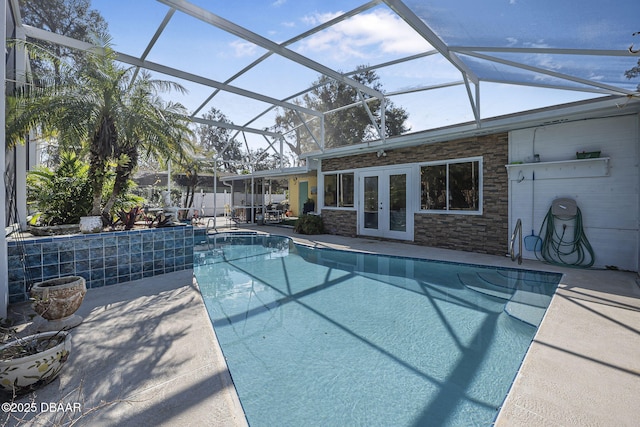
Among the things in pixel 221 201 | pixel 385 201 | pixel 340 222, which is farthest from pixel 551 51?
pixel 221 201

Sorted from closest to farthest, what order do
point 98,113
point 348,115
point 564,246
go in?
point 98,113
point 564,246
point 348,115

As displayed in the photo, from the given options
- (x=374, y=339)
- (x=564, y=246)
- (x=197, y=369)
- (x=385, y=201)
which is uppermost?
(x=385, y=201)

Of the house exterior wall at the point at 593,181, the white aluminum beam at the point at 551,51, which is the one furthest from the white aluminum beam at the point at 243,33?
the house exterior wall at the point at 593,181

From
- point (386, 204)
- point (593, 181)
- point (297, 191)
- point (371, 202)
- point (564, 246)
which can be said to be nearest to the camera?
point (593, 181)

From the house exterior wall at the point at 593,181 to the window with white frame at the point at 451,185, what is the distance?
1.10m

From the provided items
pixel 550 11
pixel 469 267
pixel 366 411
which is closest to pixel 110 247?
pixel 366 411

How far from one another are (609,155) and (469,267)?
12.3ft

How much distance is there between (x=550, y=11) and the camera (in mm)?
3055

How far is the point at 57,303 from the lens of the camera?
3227 mm

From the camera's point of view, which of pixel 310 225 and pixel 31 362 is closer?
pixel 31 362

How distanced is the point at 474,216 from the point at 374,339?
6.36 metres

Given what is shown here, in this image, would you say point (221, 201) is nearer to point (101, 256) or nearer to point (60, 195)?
point (60, 195)

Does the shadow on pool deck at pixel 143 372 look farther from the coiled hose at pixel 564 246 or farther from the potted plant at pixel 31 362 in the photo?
the coiled hose at pixel 564 246

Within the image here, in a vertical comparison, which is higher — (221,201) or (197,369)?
(221,201)
